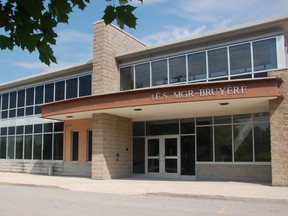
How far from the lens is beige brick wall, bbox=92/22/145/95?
69.0 feet

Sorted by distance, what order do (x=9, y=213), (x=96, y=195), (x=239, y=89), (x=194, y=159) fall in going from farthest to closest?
(x=194, y=159) < (x=239, y=89) < (x=96, y=195) < (x=9, y=213)

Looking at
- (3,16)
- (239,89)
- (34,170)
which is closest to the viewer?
(3,16)

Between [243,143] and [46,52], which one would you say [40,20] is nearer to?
[46,52]

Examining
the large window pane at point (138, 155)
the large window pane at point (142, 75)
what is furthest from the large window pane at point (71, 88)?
the large window pane at point (138, 155)

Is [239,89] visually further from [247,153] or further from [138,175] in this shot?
[138,175]

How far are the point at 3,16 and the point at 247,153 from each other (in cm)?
1652

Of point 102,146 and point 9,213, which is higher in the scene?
point 102,146

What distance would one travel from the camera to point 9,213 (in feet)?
32.9

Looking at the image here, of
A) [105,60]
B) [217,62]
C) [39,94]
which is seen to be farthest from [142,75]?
[39,94]

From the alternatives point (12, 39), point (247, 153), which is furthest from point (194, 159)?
point (12, 39)

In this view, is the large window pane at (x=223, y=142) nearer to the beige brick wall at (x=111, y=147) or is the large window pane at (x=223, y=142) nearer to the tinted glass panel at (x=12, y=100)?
the beige brick wall at (x=111, y=147)

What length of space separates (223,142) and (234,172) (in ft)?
5.13

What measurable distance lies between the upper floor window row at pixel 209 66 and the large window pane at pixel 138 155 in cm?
330

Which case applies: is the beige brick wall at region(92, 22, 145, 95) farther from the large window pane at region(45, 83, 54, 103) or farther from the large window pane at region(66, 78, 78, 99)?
the large window pane at region(45, 83, 54, 103)
